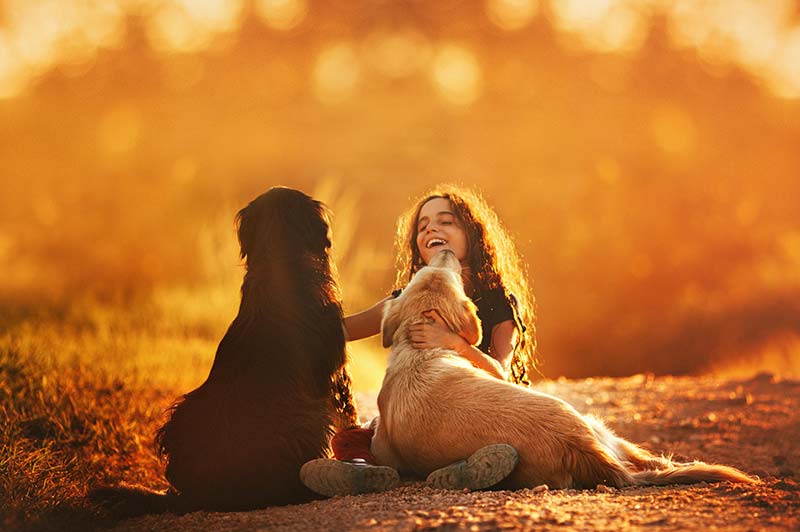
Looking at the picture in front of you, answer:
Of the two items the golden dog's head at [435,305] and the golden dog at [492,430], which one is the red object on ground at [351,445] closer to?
the golden dog at [492,430]

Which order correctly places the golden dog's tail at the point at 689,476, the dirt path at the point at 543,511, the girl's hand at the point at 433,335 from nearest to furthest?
the dirt path at the point at 543,511
the golden dog's tail at the point at 689,476
the girl's hand at the point at 433,335

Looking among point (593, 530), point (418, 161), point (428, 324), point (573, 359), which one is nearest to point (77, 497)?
point (428, 324)

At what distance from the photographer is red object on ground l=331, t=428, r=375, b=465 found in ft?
14.5

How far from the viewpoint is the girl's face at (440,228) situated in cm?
552

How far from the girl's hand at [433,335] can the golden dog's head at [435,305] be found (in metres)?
0.03

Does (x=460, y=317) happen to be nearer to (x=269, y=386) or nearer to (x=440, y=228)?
(x=269, y=386)

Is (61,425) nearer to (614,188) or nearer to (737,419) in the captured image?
(737,419)

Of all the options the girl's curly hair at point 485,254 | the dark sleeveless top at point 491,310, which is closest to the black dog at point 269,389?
the dark sleeveless top at point 491,310

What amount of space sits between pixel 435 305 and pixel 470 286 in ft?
4.37

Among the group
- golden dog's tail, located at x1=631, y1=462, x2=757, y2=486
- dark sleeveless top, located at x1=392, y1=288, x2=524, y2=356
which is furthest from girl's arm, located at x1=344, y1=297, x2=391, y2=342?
golden dog's tail, located at x1=631, y1=462, x2=757, y2=486

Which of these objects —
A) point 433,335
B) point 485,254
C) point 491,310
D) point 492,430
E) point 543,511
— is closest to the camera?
point 543,511

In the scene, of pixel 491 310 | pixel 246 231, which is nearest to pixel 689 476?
pixel 491 310

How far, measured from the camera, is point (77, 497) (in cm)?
400

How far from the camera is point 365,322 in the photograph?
215 inches
